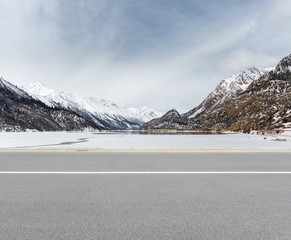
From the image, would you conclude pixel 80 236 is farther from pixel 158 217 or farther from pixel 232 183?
pixel 232 183

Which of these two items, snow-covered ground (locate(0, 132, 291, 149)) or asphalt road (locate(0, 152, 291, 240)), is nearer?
asphalt road (locate(0, 152, 291, 240))

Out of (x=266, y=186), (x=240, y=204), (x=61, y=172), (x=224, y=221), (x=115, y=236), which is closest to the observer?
(x=115, y=236)

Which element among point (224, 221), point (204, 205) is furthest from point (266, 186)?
point (224, 221)

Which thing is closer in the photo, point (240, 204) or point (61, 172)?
point (240, 204)

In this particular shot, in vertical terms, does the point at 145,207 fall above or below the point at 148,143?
above

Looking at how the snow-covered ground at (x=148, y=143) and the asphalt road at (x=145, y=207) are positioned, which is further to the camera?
the snow-covered ground at (x=148, y=143)

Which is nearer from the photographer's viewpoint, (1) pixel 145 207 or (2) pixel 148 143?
(1) pixel 145 207

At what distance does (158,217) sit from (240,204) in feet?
7.16

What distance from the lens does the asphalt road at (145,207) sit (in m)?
4.92

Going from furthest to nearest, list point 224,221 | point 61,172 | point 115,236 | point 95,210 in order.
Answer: point 61,172
point 95,210
point 224,221
point 115,236

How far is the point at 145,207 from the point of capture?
6242 millimetres

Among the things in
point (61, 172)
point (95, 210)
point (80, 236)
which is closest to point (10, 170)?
point (61, 172)

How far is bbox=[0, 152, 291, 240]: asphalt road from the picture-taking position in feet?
16.1

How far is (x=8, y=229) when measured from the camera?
5020 mm
